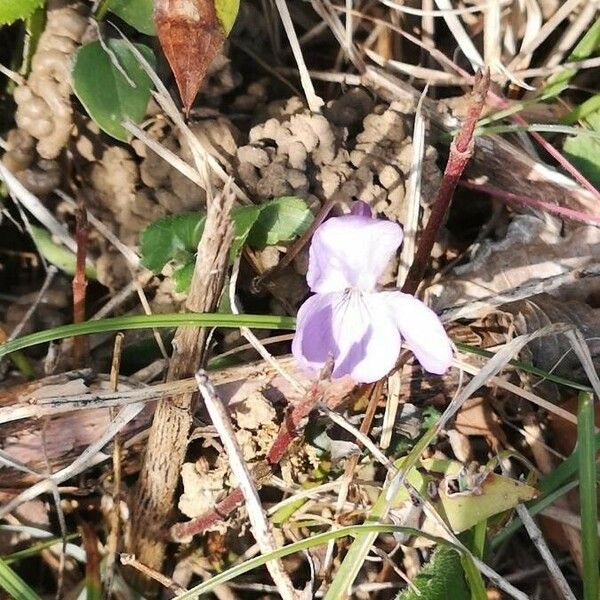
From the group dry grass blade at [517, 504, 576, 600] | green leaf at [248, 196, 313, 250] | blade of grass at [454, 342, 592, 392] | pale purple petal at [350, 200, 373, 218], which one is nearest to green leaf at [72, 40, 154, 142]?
green leaf at [248, 196, 313, 250]

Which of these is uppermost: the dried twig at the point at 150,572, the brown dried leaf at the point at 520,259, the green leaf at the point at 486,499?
the brown dried leaf at the point at 520,259

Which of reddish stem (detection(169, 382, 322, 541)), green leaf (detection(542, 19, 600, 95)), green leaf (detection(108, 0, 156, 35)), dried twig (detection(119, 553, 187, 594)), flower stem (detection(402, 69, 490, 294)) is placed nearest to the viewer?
flower stem (detection(402, 69, 490, 294))

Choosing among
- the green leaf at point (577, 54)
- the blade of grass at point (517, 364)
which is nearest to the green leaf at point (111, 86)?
the blade of grass at point (517, 364)

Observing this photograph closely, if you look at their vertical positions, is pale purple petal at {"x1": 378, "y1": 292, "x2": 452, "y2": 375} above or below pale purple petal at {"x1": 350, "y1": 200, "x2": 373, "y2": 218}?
below

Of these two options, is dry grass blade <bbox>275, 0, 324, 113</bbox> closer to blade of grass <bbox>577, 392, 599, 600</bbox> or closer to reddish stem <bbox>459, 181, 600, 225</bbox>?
reddish stem <bbox>459, 181, 600, 225</bbox>

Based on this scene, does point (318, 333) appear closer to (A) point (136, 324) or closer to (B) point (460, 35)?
(A) point (136, 324)

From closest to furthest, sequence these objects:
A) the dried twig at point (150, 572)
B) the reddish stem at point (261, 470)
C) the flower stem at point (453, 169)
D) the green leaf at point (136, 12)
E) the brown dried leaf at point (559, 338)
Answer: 1. the flower stem at point (453, 169)
2. the reddish stem at point (261, 470)
3. the dried twig at point (150, 572)
4. the green leaf at point (136, 12)
5. the brown dried leaf at point (559, 338)

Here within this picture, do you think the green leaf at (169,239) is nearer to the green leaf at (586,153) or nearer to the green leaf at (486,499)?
the green leaf at (486,499)

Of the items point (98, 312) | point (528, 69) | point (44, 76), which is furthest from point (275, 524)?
point (528, 69)
